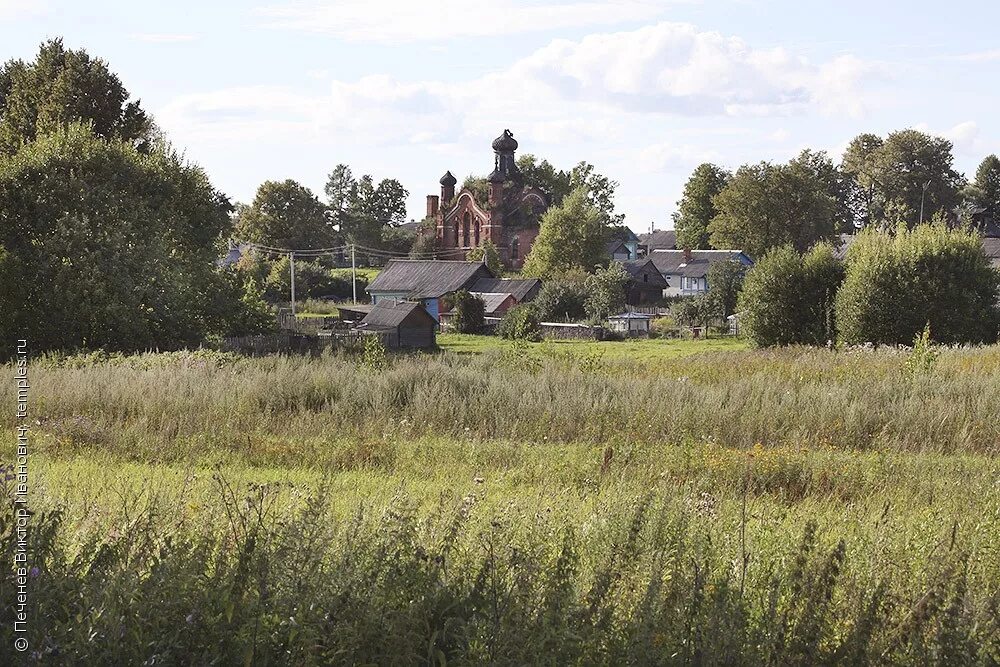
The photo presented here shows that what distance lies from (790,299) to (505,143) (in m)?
54.2

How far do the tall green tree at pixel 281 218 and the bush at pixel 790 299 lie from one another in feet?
171

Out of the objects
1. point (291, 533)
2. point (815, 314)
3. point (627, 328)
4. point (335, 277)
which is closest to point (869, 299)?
point (815, 314)

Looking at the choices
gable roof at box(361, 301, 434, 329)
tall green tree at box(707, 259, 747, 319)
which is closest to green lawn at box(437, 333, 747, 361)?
gable roof at box(361, 301, 434, 329)

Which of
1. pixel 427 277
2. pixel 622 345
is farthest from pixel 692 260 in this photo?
pixel 622 345

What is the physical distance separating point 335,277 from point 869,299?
162ft

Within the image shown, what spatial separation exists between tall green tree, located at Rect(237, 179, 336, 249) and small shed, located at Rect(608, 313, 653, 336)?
35831 millimetres

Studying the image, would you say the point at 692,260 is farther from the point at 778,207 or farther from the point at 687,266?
the point at 778,207

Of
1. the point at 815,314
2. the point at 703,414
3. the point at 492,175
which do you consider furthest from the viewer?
the point at 492,175

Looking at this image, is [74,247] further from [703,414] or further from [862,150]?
[862,150]

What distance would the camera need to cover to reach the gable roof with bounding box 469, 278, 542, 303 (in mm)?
61531

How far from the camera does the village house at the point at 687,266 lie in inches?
2917

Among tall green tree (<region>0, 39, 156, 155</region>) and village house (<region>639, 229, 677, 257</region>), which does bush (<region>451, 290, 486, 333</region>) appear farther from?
village house (<region>639, 229, 677, 257</region>)

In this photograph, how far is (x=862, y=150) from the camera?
92.1 metres

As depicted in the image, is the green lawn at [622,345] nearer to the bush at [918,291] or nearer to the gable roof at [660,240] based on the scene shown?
the bush at [918,291]
